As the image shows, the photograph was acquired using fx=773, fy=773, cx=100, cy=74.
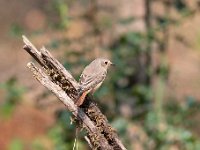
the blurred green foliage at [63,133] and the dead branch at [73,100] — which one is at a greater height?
the blurred green foliage at [63,133]

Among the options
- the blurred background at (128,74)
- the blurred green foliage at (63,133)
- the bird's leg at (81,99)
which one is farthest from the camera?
the blurred green foliage at (63,133)

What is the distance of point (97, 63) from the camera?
10.6 ft

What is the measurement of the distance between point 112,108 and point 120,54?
1.32 feet

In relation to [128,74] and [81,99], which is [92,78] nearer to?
[81,99]

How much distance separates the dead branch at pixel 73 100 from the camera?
9.93 ft

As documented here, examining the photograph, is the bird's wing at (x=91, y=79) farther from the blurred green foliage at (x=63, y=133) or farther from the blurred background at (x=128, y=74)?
the blurred green foliage at (x=63, y=133)

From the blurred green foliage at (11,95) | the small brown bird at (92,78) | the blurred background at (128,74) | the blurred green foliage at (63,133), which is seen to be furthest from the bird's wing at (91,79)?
the blurred green foliage at (11,95)

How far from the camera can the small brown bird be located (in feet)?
9.85

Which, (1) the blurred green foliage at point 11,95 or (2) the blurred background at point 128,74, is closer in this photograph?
(2) the blurred background at point 128,74

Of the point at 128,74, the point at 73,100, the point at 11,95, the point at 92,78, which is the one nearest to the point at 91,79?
the point at 92,78

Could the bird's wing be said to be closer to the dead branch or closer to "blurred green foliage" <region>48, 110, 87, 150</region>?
the dead branch

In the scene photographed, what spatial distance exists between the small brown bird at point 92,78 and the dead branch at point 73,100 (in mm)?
36

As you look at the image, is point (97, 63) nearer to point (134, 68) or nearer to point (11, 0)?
point (134, 68)

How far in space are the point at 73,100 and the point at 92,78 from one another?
5.9 inches
